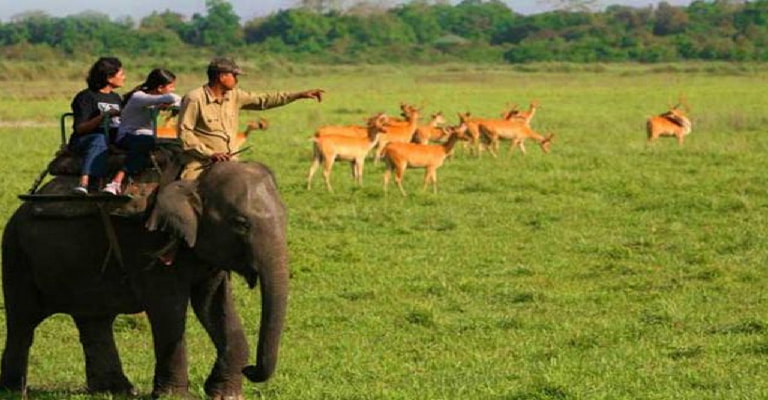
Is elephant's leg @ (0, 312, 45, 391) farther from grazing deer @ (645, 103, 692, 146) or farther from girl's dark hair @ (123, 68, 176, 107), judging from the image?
grazing deer @ (645, 103, 692, 146)

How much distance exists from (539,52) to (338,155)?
224 feet

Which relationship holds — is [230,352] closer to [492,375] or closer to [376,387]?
[376,387]

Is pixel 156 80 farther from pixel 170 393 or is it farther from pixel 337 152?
pixel 337 152

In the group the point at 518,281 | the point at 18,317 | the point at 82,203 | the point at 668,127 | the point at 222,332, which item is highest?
the point at 82,203

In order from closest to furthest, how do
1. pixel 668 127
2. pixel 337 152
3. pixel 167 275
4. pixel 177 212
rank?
1. pixel 177 212
2. pixel 167 275
3. pixel 337 152
4. pixel 668 127

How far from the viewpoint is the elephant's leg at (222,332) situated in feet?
26.8

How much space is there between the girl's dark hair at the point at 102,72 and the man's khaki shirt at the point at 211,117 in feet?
2.41

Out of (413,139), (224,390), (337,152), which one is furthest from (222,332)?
(413,139)

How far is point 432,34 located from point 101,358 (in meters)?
107

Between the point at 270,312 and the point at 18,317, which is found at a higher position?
the point at 270,312

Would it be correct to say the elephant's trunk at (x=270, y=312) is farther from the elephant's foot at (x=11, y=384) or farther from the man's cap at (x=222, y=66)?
the elephant's foot at (x=11, y=384)

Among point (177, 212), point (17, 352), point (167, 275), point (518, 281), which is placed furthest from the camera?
point (518, 281)

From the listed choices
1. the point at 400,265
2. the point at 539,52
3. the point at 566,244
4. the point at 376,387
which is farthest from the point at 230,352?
the point at 539,52

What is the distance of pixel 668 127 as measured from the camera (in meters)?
27.4
